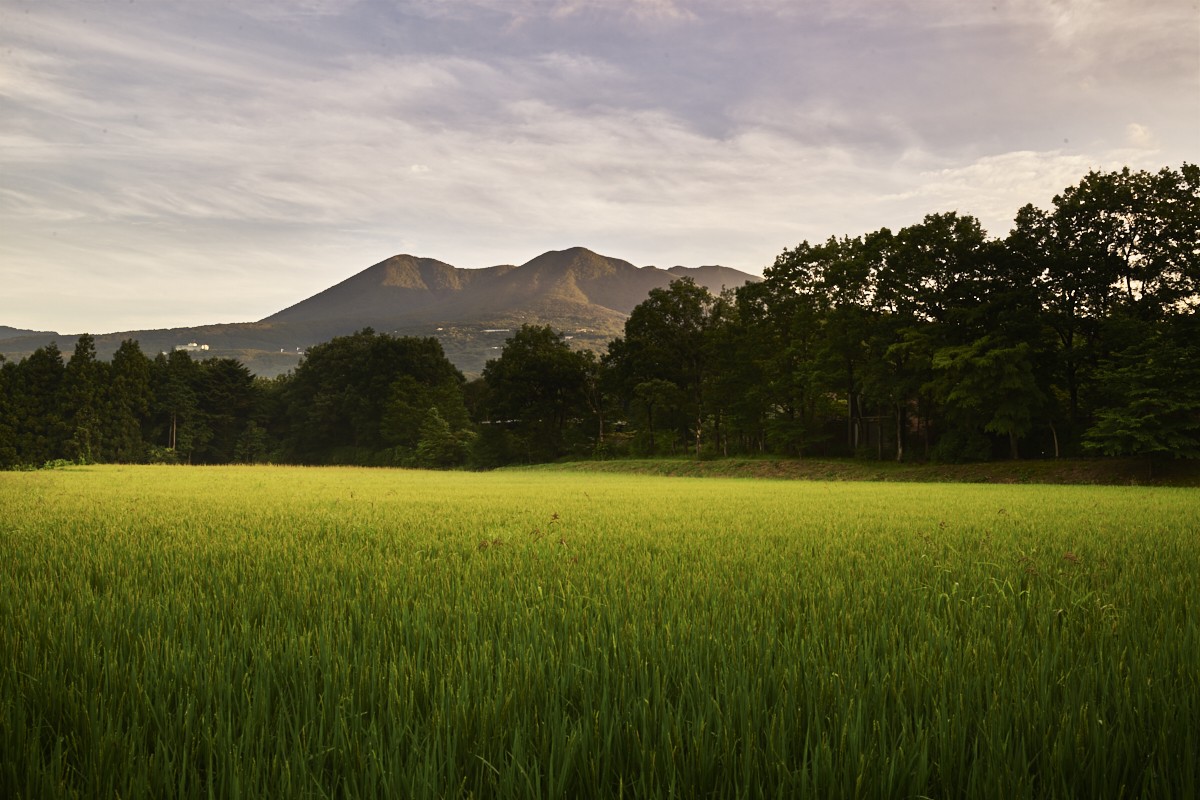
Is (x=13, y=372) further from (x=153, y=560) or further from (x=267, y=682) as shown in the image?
(x=267, y=682)

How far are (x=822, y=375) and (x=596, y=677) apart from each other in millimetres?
38011

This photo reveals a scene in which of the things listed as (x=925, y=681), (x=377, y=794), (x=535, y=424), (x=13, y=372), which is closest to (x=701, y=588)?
A: (x=925, y=681)

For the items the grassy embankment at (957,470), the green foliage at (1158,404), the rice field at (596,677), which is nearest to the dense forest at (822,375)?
the green foliage at (1158,404)

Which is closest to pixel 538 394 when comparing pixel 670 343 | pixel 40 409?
pixel 670 343

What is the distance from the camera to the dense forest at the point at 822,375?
100ft

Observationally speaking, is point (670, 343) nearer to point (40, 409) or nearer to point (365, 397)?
point (365, 397)

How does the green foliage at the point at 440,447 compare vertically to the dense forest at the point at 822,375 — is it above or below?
below

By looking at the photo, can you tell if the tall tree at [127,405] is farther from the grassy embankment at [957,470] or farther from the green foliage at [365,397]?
the grassy embankment at [957,470]

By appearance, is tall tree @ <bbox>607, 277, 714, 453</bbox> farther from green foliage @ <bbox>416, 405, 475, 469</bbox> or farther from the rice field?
the rice field

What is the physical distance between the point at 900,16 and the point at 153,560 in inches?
840

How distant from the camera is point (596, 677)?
2.31m

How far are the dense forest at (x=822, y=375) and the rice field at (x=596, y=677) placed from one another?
94.2ft

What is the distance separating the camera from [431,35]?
2509 centimetres

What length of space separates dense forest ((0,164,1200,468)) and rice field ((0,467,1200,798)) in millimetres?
28703
